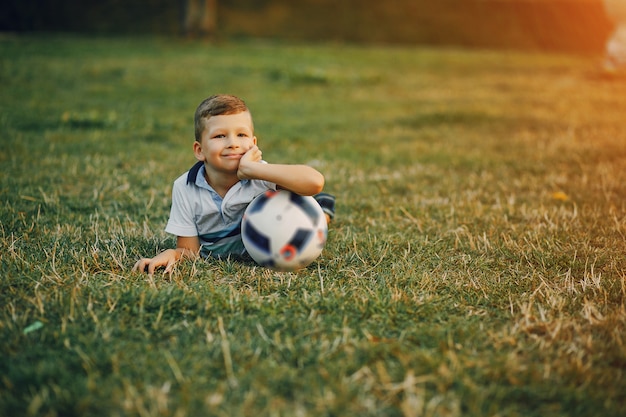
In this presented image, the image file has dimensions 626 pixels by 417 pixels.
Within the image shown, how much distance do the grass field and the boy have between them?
0.59 ft

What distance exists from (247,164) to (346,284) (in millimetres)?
841

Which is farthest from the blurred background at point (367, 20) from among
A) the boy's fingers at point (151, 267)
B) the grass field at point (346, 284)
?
the boy's fingers at point (151, 267)

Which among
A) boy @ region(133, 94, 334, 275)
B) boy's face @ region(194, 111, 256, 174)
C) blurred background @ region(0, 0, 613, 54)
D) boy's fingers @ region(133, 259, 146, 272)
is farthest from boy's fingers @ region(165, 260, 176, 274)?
blurred background @ region(0, 0, 613, 54)

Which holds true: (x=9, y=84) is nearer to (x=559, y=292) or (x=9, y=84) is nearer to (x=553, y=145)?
(x=553, y=145)

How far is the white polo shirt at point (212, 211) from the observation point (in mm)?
3738

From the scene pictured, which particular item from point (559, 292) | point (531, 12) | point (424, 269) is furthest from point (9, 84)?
point (531, 12)

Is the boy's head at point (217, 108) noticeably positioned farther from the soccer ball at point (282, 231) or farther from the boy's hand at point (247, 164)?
the soccer ball at point (282, 231)

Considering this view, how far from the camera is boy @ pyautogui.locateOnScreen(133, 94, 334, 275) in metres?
3.47

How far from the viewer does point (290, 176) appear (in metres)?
3.44

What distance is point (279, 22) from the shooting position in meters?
22.7

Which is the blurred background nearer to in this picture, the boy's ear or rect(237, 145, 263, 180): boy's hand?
the boy's ear

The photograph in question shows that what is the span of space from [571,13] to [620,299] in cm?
2088

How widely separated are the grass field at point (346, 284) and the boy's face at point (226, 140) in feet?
1.90

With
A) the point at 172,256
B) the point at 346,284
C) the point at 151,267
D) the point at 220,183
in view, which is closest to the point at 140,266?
the point at 151,267
